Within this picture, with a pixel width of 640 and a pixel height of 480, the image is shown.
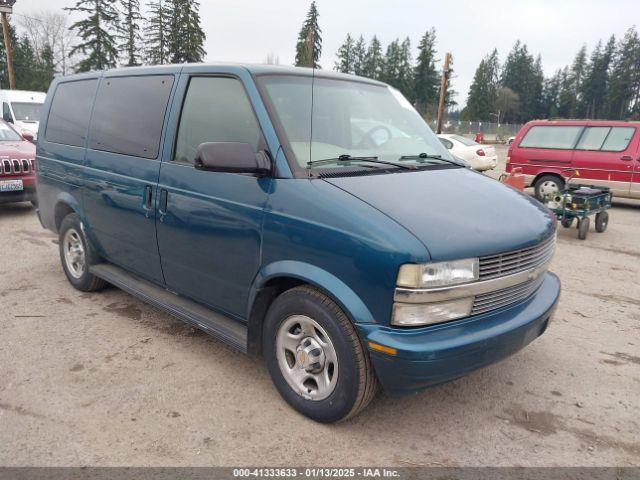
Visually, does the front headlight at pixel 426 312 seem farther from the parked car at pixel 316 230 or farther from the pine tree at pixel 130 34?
the pine tree at pixel 130 34

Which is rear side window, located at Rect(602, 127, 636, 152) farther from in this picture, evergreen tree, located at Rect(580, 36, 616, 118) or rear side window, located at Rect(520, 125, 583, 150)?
evergreen tree, located at Rect(580, 36, 616, 118)

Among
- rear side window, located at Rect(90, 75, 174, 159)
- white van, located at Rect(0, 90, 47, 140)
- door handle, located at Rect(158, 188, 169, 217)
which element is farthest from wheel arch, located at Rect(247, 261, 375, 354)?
white van, located at Rect(0, 90, 47, 140)

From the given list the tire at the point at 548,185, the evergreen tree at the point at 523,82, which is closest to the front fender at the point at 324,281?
the tire at the point at 548,185

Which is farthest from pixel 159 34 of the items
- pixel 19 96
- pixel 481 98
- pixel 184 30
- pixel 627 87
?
pixel 627 87

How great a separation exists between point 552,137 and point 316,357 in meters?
10.8

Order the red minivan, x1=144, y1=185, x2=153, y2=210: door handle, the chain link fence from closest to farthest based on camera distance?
x1=144, y1=185, x2=153, y2=210: door handle → the red minivan → the chain link fence

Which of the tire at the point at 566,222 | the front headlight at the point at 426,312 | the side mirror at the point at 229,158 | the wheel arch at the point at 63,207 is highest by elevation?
the side mirror at the point at 229,158

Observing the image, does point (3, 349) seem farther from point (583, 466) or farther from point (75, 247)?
point (583, 466)

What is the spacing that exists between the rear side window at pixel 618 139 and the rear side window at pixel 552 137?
2.10ft

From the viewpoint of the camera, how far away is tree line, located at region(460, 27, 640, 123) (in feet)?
276

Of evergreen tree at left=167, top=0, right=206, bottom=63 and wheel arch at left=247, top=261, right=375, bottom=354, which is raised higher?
evergreen tree at left=167, top=0, right=206, bottom=63

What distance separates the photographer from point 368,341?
249 centimetres

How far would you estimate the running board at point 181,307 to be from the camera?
3188 mm

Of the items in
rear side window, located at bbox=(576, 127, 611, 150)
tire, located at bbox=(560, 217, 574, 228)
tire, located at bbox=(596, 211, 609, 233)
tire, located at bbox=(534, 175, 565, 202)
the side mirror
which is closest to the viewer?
the side mirror
